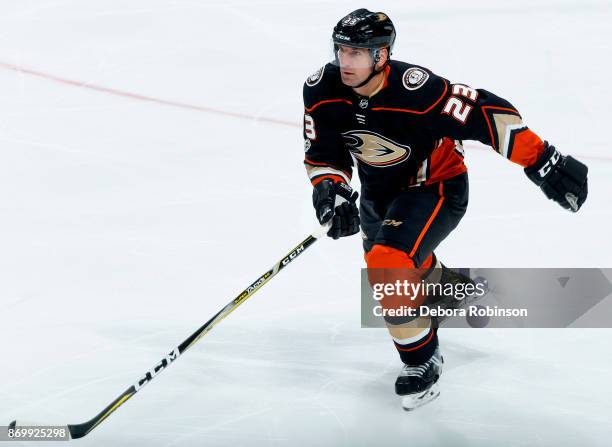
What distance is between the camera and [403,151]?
3361mm

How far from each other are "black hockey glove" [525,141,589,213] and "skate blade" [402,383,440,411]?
79 centimetres

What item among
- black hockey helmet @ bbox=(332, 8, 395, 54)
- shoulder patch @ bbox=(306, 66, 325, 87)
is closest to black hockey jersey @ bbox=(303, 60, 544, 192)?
shoulder patch @ bbox=(306, 66, 325, 87)

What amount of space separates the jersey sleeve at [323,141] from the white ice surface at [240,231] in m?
0.71

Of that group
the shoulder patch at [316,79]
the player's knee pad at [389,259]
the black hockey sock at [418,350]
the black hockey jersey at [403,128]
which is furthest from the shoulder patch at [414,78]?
the black hockey sock at [418,350]

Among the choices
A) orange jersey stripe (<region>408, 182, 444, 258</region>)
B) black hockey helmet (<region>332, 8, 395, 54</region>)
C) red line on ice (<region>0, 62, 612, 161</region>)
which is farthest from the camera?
red line on ice (<region>0, 62, 612, 161</region>)

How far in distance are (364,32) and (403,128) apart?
35 cm

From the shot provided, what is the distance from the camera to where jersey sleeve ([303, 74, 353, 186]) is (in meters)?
3.36

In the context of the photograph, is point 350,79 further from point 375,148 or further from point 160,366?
point 160,366

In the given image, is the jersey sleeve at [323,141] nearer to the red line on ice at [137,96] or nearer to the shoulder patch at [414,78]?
the shoulder patch at [414,78]

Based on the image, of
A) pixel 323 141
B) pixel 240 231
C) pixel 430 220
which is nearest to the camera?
pixel 430 220

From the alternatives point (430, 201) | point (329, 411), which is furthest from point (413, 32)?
point (329, 411)

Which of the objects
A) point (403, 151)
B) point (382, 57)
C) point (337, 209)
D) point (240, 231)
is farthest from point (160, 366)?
point (240, 231)

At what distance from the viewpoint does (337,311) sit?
4.03 meters

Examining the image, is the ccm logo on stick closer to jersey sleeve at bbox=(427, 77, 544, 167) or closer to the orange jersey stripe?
the orange jersey stripe
